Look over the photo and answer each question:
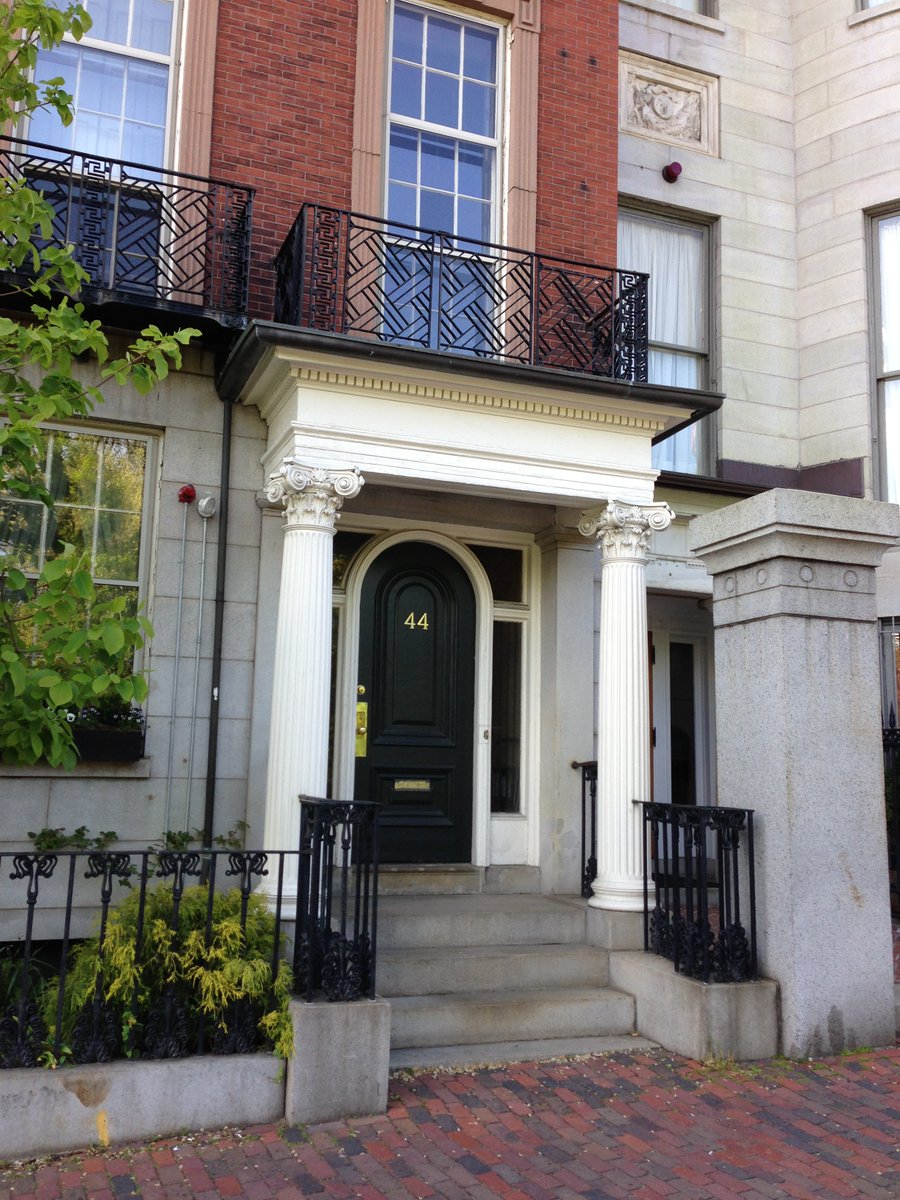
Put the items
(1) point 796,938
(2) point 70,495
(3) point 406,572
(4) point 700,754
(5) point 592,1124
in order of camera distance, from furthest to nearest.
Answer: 1. (4) point 700,754
2. (3) point 406,572
3. (2) point 70,495
4. (1) point 796,938
5. (5) point 592,1124

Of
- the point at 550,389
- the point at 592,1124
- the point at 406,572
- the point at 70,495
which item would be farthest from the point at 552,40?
the point at 592,1124

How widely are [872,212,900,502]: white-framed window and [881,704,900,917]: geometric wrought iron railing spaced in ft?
9.64

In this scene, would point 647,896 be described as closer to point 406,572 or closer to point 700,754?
point 406,572

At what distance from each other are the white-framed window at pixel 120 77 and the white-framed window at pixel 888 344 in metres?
7.51

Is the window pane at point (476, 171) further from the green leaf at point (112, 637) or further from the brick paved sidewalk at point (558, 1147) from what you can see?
the brick paved sidewalk at point (558, 1147)

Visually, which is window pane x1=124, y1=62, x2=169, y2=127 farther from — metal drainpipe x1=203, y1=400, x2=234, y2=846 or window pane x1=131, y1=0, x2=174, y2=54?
metal drainpipe x1=203, y1=400, x2=234, y2=846

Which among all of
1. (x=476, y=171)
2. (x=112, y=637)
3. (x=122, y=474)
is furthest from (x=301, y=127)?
(x=112, y=637)

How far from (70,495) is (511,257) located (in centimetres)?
417

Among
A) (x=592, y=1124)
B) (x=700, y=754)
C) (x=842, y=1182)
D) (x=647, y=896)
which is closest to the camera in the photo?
(x=842, y=1182)

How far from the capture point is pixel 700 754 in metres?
11.3

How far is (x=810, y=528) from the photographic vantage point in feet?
21.0

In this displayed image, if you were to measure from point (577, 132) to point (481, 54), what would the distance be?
3.58 ft

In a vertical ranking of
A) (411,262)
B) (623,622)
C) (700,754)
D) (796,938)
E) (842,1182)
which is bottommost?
(842,1182)

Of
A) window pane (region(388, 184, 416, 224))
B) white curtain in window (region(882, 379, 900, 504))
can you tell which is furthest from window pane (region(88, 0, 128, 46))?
white curtain in window (region(882, 379, 900, 504))
